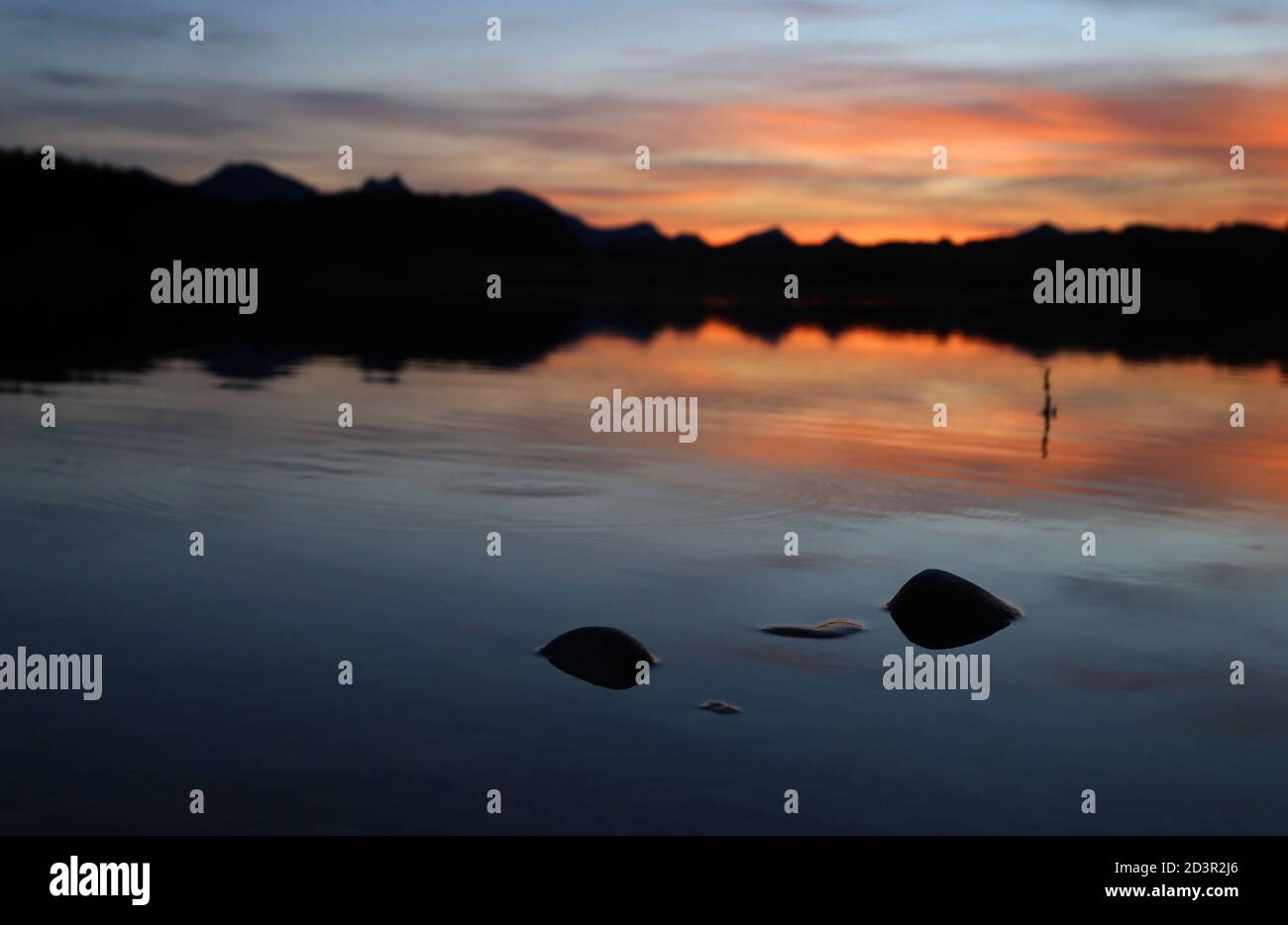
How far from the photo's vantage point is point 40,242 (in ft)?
519

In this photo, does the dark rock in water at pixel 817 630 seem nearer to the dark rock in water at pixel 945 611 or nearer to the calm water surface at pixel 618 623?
the calm water surface at pixel 618 623

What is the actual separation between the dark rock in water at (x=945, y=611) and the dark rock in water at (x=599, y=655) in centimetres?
346

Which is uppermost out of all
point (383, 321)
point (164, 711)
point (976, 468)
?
point (383, 321)

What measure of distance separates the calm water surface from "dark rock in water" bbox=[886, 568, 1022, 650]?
367 millimetres

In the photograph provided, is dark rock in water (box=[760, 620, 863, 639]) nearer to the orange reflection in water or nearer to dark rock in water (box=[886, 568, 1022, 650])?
dark rock in water (box=[886, 568, 1022, 650])

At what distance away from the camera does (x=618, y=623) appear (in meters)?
15.6

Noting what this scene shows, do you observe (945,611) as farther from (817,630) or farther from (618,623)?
(618,623)

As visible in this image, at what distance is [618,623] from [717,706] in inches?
121

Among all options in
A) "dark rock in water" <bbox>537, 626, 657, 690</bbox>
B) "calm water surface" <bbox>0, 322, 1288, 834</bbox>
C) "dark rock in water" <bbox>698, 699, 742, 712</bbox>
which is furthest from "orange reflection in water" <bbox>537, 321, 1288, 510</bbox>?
"dark rock in water" <bbox>698, 699, 742, 712</bbox>

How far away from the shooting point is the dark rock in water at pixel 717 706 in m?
12.7

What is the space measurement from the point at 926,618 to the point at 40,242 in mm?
165540

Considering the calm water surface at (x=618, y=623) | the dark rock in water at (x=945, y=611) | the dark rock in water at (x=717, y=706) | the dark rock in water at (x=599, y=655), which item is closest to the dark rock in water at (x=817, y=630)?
the calm water surface at (x=618, y=623)

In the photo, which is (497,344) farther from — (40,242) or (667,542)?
(40,242)
